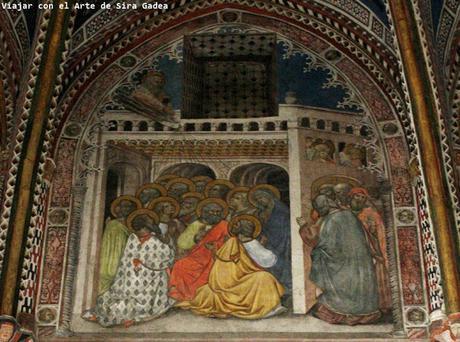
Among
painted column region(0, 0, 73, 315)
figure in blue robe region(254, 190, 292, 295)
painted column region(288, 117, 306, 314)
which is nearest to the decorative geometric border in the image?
painted column region(288, 117, 306, 314)

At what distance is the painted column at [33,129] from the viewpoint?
10.7 meters

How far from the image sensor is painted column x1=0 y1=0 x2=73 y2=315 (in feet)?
35.0

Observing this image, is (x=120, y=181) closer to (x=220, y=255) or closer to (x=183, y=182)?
(x=183, y=182)

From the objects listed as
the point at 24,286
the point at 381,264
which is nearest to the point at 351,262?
the point at 381,264

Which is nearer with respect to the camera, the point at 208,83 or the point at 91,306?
the point at 91,306

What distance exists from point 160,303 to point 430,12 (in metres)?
5.19

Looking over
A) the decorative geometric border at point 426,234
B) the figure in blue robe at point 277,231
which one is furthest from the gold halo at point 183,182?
the decorative geometric border at point 426,234

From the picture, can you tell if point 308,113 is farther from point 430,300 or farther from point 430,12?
point 430,300

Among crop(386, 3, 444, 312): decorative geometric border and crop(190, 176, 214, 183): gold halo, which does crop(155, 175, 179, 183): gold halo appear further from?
crop(386, 3, 444, 312): decorative geometric border

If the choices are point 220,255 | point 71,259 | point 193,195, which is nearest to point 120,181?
point 193,195

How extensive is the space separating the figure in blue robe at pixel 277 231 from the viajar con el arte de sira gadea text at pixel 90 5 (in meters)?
3.15

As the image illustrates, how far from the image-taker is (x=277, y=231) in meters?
11.5

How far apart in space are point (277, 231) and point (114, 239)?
6.94ft

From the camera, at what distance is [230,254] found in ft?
37.5
